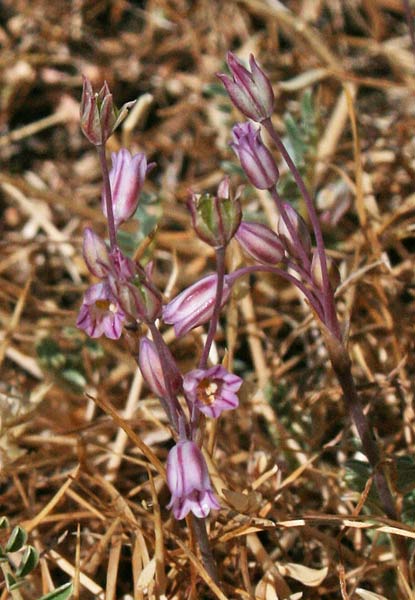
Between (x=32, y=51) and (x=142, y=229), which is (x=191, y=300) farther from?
(x=32, y=51)

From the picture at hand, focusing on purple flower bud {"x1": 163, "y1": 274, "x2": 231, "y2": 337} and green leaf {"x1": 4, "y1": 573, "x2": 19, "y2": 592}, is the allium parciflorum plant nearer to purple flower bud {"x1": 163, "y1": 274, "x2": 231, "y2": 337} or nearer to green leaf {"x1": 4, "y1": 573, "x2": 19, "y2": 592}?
purple flower bud {"x1": 163, "y1": 274, "x2": 231, "y2": 337}

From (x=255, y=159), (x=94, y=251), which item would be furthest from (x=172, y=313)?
(x=255, y=159)

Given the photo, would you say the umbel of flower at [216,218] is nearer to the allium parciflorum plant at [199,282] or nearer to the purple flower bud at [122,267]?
the allium parciflorum plant at [199,282]

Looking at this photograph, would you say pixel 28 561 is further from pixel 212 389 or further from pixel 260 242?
pixel 260 242

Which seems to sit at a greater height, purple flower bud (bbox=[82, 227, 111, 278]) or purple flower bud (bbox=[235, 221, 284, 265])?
purple flower bud (bbox=[82, 227, 111, 278])

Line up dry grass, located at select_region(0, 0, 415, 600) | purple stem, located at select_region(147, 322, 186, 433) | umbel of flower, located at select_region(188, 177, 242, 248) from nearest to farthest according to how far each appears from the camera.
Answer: umbel of flower, located at select_region(188, 177, 242, 248) < purple stem, located at select_region(147, 322, 186, 433) < dry grass, located at select_region(0, 0, 415, 600)

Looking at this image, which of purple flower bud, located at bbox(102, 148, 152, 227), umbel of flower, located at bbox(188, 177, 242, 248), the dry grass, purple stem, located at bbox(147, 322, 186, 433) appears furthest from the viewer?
the dry grass

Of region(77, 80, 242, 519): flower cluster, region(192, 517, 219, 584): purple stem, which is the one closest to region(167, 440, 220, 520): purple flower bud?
region(77, 80, 242, 519): flower cluster
